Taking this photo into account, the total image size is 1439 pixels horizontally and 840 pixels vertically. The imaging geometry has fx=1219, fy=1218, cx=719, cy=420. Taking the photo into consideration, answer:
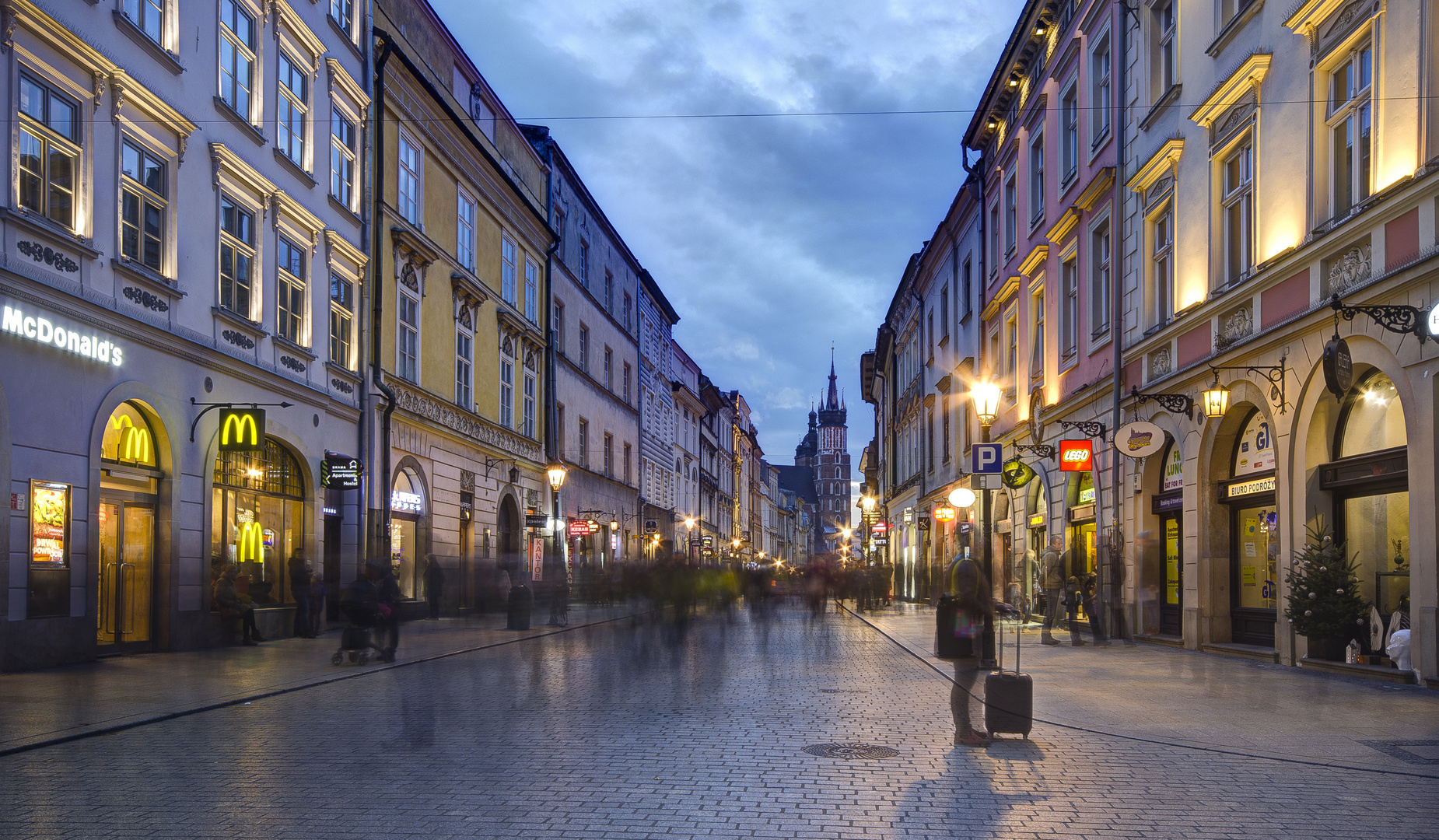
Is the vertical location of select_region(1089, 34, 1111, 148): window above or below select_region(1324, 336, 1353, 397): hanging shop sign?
above

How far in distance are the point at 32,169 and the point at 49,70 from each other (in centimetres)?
137

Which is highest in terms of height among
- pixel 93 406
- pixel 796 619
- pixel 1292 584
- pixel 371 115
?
pixel 371 115

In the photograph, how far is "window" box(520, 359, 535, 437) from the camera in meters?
39.1

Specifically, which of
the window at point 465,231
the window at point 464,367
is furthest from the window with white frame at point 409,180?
the window at point 464,367

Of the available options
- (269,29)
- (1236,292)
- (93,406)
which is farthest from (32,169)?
(1236,292)

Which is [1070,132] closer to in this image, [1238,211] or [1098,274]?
[1098,274]

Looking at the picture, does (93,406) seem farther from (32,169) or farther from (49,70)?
(49,70)

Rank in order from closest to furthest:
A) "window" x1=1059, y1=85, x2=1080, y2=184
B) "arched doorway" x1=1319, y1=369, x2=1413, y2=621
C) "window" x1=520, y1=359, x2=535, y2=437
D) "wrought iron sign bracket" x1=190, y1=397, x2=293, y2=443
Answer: "arched doorway" x1=1319, y1=369, x2=1413, y2=621, "wrought iron sign bracket" x1=190, y1=397, x2=293, y2=443, "window" x1=1059, y1=85, x2=1080, y2=184, "window" x1=520, y1=359, x2=535, y2=437

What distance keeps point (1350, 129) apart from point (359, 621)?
1435 centimetres

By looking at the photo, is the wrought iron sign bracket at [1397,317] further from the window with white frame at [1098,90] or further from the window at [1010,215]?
the window at [1010,215]

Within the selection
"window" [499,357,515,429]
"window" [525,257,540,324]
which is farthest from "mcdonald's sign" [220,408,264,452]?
"window" [525,257,540,324]

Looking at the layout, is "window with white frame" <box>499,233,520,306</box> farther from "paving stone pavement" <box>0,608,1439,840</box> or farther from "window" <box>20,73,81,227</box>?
"paving stone pavement" <box>0,608,1439,840</box>

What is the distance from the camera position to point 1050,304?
94.2 ft

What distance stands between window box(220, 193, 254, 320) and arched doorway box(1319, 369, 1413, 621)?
1734 cm
